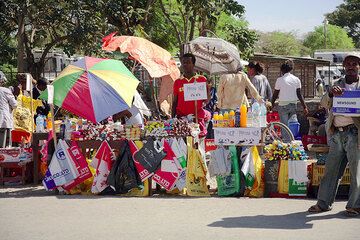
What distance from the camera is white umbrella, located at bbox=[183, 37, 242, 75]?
14953 millimetres

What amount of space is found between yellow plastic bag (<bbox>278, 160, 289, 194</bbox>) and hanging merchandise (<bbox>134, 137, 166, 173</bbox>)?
5.62 ft

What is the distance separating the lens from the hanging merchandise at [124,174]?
10.5 metres

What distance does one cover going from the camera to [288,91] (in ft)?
47.2

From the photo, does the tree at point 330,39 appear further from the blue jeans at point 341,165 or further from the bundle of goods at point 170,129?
the blue jeans at point 341,165

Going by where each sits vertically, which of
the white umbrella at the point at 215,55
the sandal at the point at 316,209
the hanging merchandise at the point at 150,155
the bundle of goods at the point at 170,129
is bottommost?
the sandal at the point at 316,209

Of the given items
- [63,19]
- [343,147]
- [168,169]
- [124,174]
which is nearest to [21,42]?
[63,19]

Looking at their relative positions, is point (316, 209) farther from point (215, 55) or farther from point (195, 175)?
point (215, 55)

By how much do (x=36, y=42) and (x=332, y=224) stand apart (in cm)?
2012

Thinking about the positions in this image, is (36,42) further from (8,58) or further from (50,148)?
(50,148)

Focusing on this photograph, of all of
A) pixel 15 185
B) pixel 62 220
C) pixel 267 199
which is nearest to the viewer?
pixel 62 220

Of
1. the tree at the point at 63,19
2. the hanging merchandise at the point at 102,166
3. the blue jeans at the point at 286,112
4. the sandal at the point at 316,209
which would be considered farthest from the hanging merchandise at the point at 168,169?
the tree at the point at 63,19

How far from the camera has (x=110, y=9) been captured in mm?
21000

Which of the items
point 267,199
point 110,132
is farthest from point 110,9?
point 267,199

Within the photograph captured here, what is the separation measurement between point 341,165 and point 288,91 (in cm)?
567
